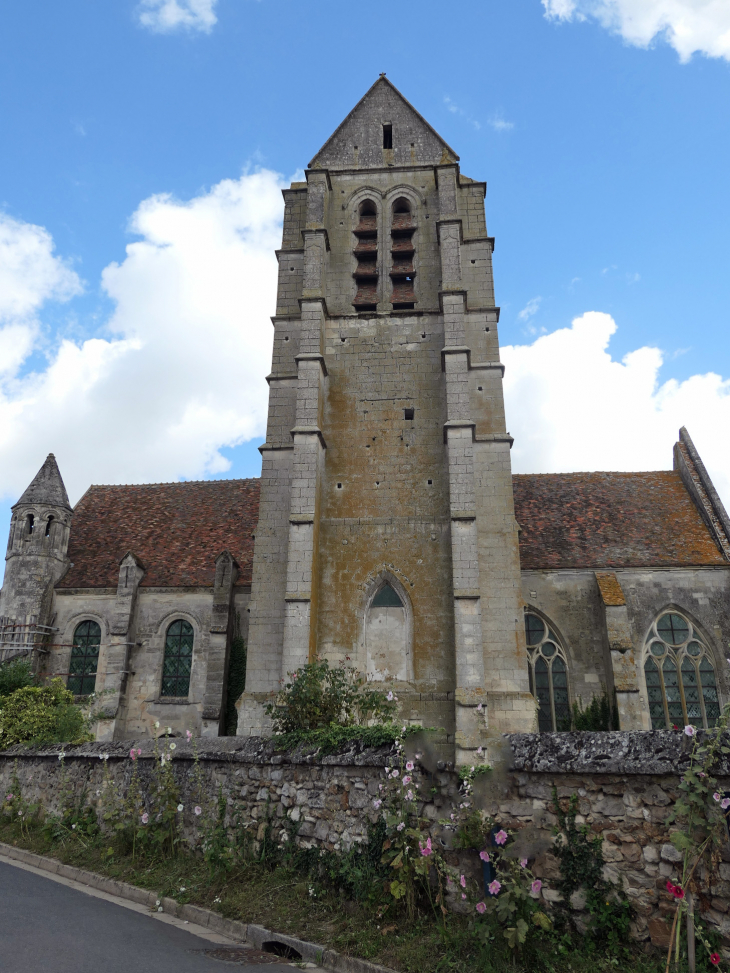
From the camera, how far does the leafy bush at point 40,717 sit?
13.0 meters

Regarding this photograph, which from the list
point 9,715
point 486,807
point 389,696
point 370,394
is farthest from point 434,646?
point 486,807

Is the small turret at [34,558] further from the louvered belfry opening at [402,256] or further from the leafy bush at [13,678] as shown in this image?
the louvered belfry opening at [402,256]

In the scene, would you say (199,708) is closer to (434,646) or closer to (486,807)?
(434,646)

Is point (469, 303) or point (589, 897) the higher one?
point (469, 303)

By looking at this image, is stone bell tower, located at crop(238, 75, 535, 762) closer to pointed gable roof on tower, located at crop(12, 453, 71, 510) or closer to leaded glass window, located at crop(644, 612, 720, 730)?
leaded glass window, located at crop(644, 612, 720, 730)

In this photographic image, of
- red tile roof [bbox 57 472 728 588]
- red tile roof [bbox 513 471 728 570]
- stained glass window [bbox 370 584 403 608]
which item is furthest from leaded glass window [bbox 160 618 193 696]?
red tile roof [bbox 513 471 728 570]

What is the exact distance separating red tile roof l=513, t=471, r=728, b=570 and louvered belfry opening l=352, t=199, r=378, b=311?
24.9 feet

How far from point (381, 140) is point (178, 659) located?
15773 mm

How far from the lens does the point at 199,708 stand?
18469mm

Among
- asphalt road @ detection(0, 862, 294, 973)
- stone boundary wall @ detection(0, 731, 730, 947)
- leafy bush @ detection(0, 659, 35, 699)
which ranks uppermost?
leafy bush @ detection(0, 659, 35, 699)

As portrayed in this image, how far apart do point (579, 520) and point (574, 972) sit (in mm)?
16722

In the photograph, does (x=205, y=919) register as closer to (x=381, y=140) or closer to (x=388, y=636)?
(x=388, y=636)

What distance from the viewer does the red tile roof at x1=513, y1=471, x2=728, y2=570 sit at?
1875 centimetres

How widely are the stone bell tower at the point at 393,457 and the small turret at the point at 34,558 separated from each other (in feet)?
25.5
